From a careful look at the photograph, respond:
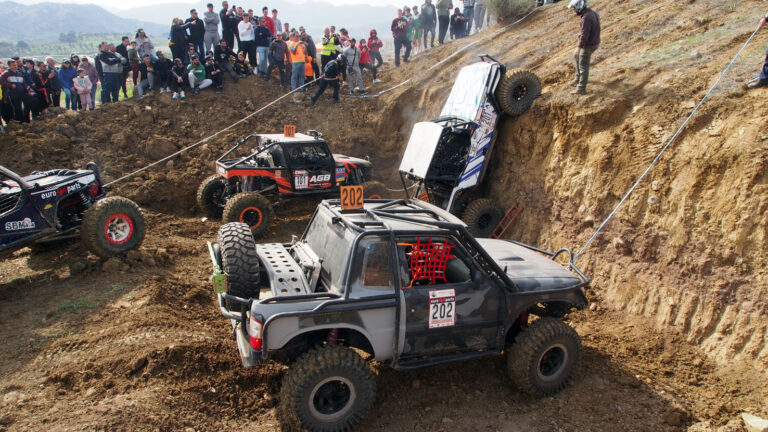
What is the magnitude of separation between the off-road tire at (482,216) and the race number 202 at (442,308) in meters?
4.53

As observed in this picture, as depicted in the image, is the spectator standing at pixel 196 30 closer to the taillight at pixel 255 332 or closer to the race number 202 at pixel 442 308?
the taillight at pixel 255 332

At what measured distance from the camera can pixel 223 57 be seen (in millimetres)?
14555

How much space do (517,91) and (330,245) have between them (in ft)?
20.1

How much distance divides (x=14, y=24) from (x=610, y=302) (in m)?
112

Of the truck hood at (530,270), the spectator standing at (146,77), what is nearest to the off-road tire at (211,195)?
the spectator standing at (146,77)

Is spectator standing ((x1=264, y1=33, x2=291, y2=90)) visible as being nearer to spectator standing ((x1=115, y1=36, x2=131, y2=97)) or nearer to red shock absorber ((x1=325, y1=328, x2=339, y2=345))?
spectator standing ((x1=115, y1=36, x2=131, y2=97))

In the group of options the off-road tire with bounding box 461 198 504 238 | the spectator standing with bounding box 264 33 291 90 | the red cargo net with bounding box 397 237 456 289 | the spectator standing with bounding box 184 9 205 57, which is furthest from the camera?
the spectator standing with bounding box 264 33 291 90

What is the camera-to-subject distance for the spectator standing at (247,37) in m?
14.8

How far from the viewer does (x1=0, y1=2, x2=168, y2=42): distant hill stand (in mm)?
85000

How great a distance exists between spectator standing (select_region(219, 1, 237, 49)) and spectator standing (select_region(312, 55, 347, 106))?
3382 millimetres

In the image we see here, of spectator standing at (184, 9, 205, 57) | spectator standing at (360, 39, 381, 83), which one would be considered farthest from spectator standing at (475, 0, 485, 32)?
spectator standing at (184, 9, 205, 57)

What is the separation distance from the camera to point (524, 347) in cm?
486

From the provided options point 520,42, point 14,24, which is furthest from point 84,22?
point 520,42

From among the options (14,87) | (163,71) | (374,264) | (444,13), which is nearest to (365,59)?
(444,13)
